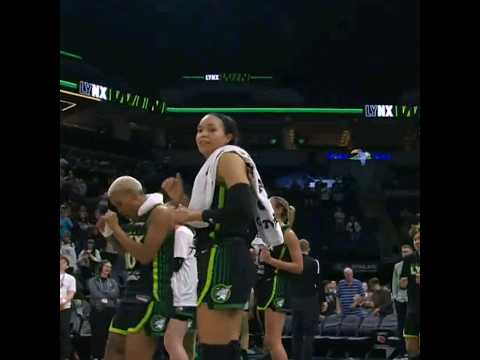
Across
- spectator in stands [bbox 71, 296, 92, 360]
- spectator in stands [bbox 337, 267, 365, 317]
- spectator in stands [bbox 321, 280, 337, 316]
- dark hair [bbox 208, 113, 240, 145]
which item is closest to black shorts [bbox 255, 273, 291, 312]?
dark hair [bbox 208, 113, 240, 145]

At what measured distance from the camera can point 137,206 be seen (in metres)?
5.65

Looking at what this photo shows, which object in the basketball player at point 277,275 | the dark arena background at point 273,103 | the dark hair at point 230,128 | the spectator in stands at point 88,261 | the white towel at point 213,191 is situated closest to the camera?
the white towel at point 213,191

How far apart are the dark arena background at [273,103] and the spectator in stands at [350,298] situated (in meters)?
3.44

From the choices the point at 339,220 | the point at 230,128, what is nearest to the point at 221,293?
the point at 230,128

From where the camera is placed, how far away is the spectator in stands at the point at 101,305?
10242 mm

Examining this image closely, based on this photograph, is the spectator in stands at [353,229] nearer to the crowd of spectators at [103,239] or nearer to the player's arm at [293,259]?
the crowd of spectators at [103,239]

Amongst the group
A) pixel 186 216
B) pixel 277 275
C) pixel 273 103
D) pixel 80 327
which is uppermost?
pixel 273 103

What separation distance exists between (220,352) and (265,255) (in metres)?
2.93

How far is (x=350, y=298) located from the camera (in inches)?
502

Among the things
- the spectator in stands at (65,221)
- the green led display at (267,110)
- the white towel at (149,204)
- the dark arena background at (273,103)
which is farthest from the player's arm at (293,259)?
the green led display at (267,110)

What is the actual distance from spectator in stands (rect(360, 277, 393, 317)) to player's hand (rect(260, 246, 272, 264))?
5158 mm

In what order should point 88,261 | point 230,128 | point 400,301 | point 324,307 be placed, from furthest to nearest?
point 324,307, point 88,261, point 400,301, point 230,128

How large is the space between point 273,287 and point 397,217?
11.6m

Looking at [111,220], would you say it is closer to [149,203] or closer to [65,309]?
[149,203]
